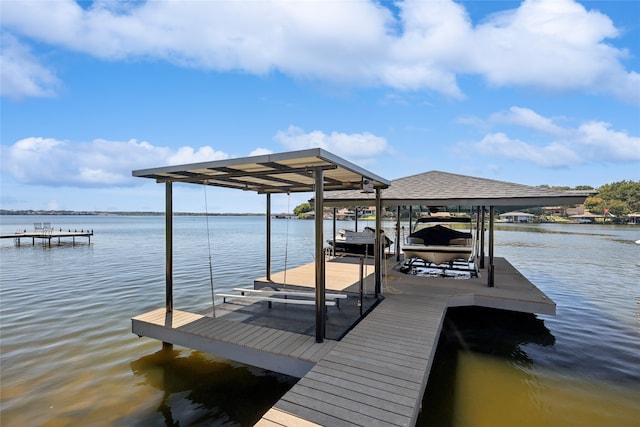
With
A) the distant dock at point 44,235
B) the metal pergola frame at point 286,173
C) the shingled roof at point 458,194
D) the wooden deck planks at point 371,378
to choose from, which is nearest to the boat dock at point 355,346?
the wooden deck planks at point 371,378

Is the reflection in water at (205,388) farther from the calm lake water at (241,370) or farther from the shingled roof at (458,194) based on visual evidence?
the shingled roof at (458,194)

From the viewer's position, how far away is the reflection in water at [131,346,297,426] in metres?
3.73

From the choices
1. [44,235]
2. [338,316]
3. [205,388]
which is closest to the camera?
[205,388]

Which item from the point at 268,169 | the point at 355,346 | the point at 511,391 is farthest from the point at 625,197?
the point at 268,169

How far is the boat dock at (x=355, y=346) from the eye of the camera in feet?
8.89

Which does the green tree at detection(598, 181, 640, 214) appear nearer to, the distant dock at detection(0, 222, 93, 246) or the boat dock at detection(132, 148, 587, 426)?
the boat dock at detection(132, 148, 587, 426)

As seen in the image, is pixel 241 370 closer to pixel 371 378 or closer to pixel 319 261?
pixel 319 261

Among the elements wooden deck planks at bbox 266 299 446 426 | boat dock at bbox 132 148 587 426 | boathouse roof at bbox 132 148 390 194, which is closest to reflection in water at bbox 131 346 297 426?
boat dock at bbox 132 148 587 426

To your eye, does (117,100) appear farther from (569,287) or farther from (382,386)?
(569,287)

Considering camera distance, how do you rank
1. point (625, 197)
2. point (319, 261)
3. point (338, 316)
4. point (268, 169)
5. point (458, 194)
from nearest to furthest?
point (319, 261) < point (268, 169) < point (338, 316) < point (458, 194) < point (625, 197)

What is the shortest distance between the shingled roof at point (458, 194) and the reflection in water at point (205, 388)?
4701 mm

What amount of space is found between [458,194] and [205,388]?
598 cm

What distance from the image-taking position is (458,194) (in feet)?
22.2

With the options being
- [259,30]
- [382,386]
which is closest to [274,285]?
[382,386]
